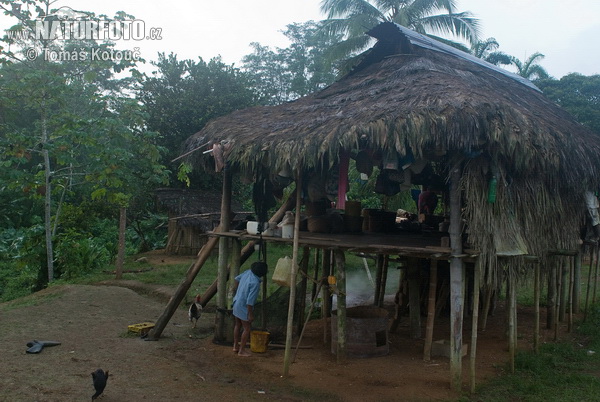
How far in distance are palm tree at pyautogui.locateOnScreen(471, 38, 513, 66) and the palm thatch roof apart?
51.3 feet

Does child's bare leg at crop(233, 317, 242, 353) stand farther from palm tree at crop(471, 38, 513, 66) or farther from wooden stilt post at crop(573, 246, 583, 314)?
palm tree at crop(471, 38, 513, 66)

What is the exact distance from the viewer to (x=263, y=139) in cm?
708

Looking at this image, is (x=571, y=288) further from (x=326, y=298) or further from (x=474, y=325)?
(x=474, y=325)

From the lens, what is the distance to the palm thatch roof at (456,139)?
5.88 m

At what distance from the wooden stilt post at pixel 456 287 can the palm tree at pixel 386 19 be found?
1452cm

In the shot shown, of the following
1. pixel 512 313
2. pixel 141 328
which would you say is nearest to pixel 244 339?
pixel 141 328

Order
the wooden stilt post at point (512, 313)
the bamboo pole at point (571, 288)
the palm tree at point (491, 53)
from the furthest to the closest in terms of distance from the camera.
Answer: the palm tree at point (491, 53) < the bamboo pole at point (571, 288) < the wooden stilt post at point (512, 313)

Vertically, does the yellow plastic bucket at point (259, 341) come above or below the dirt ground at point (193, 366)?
above

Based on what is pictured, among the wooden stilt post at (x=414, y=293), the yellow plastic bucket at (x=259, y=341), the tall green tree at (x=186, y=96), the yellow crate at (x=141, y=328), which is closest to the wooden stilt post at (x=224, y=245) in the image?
the yellow plastic bucket at (x=259, y=341)

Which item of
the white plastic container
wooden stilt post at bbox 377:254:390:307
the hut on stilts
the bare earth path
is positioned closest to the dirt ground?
the bare earth path

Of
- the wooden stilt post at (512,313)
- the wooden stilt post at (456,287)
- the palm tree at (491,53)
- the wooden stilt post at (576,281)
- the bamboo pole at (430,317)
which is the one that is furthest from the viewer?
the palm tree at (491,53)

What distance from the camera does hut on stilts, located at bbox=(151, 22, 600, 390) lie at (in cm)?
598

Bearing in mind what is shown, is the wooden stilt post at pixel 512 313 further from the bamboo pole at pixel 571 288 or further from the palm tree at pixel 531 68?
the palm tree at pixel 531 68

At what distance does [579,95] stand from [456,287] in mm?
17838
